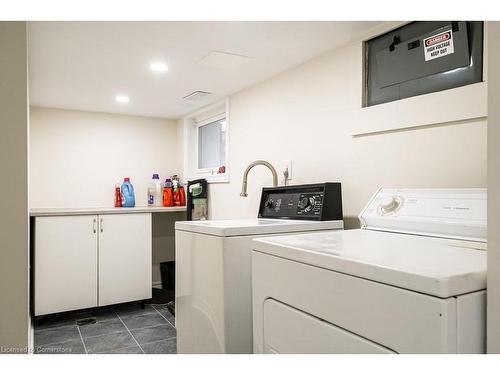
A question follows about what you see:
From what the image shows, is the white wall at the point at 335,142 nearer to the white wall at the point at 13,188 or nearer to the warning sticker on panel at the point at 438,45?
the warning sticker on panel at the point at 438,45

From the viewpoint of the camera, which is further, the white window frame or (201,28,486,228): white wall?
the white window frame

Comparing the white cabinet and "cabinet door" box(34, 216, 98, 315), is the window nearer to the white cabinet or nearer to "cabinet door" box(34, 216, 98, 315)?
the white cabinet

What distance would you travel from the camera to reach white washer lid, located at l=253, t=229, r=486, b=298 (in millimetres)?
757

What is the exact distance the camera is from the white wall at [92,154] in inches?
143

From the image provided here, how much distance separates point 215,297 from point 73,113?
9.68 ft

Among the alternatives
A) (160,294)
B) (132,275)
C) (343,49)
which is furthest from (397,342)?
(160,294)

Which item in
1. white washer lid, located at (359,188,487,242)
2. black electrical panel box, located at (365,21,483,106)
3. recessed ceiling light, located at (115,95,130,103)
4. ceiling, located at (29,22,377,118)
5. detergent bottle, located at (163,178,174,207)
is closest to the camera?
white washer lid, located at (359,188,487,242)

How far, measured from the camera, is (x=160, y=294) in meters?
3.94

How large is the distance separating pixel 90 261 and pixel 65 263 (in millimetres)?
197

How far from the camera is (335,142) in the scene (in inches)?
86.4

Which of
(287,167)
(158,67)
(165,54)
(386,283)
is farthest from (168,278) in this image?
(386,283)

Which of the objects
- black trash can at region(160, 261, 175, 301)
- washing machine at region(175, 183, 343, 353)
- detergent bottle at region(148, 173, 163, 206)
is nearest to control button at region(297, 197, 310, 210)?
washing machine at region(175, 183, 343, 353)

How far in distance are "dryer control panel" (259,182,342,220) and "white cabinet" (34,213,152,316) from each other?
1607 mm
